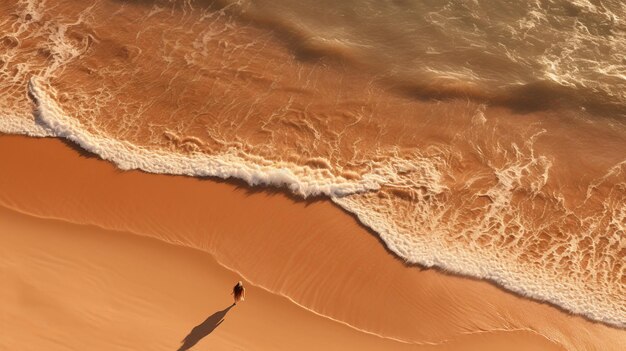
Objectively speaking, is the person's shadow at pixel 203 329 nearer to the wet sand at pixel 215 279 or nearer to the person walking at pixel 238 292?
the wet sand at pixel 215 279

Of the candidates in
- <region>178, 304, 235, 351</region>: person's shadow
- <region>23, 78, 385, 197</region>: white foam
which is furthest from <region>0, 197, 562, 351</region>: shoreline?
<region>23, 78, 385, 197</region>: white foam

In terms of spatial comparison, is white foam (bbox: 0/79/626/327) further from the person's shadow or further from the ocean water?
the person's shadow

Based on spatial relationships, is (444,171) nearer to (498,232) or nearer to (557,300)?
(498,232)

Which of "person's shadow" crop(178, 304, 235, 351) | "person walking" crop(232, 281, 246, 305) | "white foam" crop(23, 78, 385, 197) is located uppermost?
"white foam" crop(23, 78, 385, 197)

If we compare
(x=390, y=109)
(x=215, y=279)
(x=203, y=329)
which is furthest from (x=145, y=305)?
(x=390, y=109)

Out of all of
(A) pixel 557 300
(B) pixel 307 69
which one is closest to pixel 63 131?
(B) pixel 307 69

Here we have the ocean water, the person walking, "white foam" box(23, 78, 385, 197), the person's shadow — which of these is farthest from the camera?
"white foam" box(23, 78, 385, 197)

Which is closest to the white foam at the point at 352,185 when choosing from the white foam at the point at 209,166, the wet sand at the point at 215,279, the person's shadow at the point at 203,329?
the white foam at the point at 209,166
